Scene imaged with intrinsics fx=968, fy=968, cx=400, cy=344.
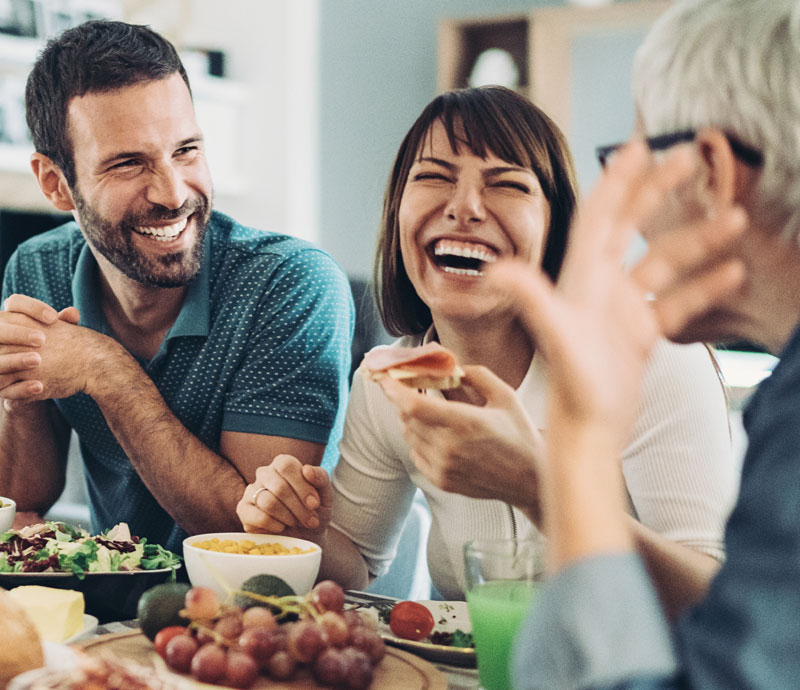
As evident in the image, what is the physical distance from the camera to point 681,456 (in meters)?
1.32

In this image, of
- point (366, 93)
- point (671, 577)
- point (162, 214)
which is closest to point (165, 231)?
point (162, 214)

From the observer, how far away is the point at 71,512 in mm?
2236

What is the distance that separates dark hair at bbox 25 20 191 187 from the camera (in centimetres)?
179

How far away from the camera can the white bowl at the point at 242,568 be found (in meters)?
1.12

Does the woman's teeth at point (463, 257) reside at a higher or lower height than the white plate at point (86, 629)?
higher

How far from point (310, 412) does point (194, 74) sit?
3667 mm

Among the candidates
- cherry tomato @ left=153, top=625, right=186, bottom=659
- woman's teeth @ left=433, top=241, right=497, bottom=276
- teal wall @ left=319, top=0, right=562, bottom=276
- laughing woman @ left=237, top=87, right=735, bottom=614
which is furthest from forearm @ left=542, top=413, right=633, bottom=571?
teal wall @ left=319, top=0, right=562, bottom=276

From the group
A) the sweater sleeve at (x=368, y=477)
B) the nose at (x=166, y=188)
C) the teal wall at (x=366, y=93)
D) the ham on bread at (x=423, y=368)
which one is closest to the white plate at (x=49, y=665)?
the ham on bread at (x=423, y=368)

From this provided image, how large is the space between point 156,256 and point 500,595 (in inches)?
44.3

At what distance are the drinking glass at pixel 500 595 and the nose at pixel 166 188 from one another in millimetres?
1072

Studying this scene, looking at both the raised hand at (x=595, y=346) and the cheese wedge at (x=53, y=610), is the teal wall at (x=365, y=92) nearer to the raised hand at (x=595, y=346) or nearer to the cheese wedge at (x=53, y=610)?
the cheese wedge at (x=53, y=610)

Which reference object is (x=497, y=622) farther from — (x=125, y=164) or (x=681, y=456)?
(x=125, y=164)

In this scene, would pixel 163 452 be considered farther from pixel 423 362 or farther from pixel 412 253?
pixel 423 362

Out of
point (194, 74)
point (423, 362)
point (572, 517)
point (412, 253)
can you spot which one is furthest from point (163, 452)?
point (194, 74)
